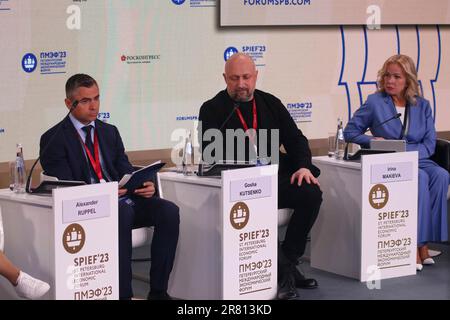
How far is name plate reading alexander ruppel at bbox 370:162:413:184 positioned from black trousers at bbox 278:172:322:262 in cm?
40

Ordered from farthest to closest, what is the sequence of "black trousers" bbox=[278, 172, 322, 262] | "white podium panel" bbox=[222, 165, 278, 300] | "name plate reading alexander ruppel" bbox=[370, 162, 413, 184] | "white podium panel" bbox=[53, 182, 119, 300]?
1. "name plate reading alexander ruppel" bbox=[370, 162, 413, 184]
2. "black trousers" bbox=[278, 172, 322, 262]
3. "white podium panel" bbox=[222, 165, 278, 300]
4. "white podium panel" bbox=[53, 182, 119, 300]

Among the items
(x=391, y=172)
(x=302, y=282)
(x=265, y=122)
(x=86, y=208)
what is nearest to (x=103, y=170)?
(x=86, y=208)

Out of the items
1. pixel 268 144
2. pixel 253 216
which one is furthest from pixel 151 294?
pixel 268 144

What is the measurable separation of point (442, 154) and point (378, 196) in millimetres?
911

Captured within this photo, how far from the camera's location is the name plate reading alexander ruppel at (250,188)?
484cm

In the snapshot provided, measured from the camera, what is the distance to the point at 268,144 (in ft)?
18.0

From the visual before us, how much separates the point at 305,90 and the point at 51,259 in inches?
116

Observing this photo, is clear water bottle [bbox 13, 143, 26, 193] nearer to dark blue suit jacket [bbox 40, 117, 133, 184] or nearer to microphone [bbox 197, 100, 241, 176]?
dark blue suit jacket [bbox 40, 117, 133, 184]

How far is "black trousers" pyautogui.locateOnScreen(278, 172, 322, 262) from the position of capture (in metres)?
5.29

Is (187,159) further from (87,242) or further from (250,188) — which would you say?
(87,242)

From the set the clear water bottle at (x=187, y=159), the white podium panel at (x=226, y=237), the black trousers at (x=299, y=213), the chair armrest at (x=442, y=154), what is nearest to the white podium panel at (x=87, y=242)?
the white podium panel at (x=226, y=237)

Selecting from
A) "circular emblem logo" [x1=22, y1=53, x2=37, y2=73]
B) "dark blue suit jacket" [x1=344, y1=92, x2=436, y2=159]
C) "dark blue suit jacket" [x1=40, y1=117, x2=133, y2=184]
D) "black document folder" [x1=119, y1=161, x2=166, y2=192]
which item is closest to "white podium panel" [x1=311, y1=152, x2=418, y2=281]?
"dark blue suit jacket" [x1=344, y1=92, x2=436, y2=159]
